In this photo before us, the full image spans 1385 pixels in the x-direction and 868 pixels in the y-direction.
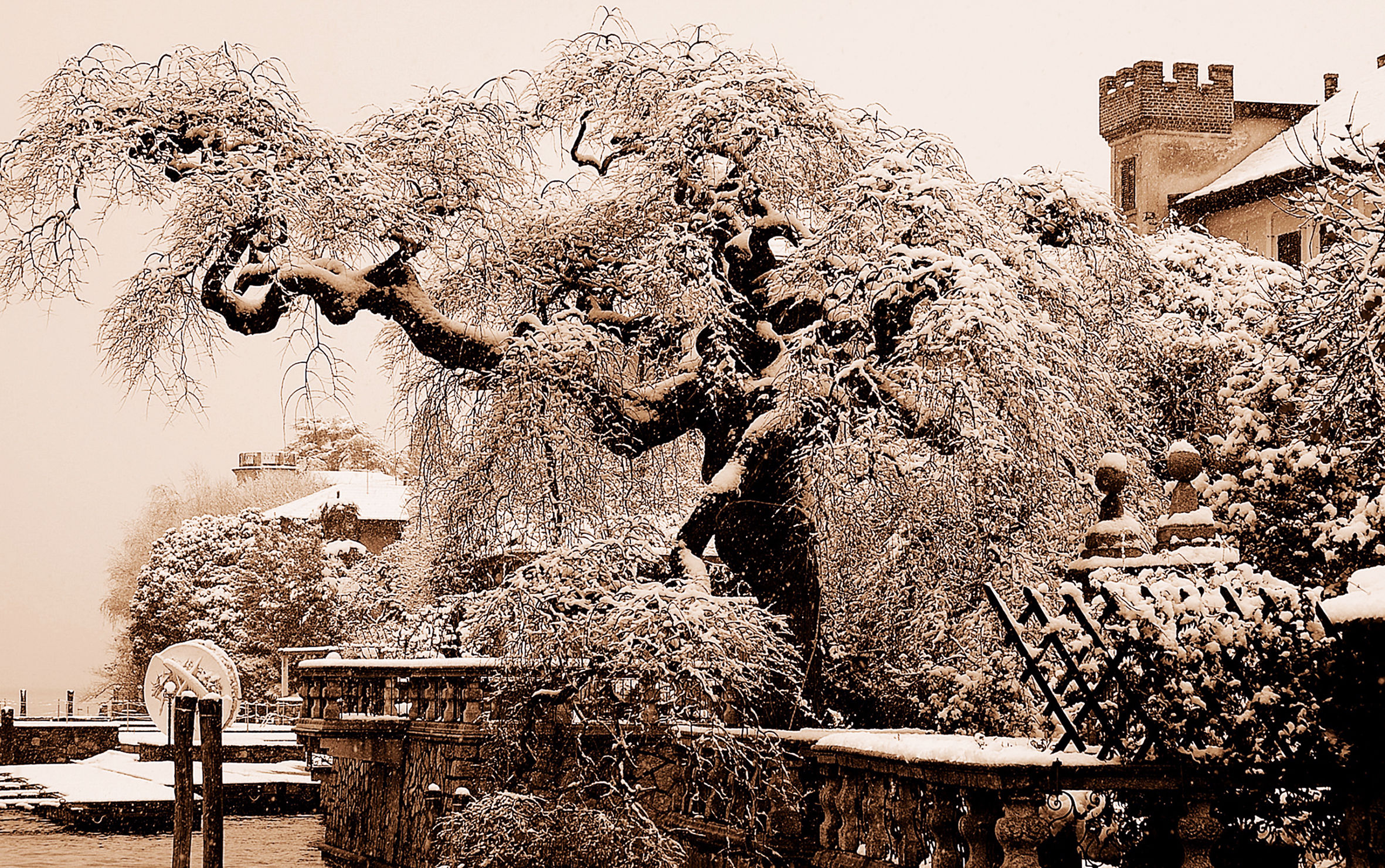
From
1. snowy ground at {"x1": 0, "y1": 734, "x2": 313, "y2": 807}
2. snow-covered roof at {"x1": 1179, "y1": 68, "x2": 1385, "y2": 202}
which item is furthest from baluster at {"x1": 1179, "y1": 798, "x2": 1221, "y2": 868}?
snowy ground at {"x1": 0, "y1": 734, "x2": 313, "y2": 807}

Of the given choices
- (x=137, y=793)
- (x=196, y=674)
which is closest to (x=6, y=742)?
(x=196, y=674)

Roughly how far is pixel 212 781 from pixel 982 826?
2027 centimetres

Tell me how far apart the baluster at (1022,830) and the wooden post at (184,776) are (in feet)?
69.5

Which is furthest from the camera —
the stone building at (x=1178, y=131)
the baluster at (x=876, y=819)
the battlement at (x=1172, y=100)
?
the battlement at (x=1172, y=100)

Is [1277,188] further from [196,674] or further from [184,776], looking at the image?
[196,674]

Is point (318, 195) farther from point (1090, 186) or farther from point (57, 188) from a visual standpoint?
point (1090, 186)

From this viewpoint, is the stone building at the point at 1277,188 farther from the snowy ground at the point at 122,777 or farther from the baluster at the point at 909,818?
the baluster at the point at 909,818

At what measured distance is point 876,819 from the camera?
26.2 ft

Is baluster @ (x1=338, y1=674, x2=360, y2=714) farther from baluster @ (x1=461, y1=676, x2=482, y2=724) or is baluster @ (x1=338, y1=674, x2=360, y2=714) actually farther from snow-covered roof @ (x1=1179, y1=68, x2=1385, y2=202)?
snow-covered roof @ (x1=1179, y1=68, x2=1385, y2=202)

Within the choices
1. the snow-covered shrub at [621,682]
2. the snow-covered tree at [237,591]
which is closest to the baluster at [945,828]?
the snow-covered shrub at [621,682]

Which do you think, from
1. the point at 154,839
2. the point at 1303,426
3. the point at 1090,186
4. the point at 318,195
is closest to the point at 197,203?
the point at 318,195

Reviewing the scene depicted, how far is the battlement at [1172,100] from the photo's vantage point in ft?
127

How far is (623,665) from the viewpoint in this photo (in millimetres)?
12914

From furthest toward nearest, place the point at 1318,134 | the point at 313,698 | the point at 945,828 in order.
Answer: the point at 1318,134, the point at 313,698, the point at 945,828
